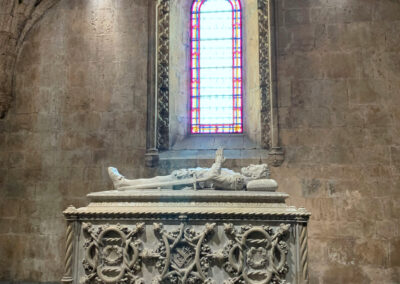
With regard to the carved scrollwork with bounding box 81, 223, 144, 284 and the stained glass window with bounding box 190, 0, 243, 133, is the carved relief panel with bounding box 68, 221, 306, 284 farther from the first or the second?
the stained glass window with bounding box 190, 0, 243, 133

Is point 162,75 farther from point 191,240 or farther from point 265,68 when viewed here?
point 191,240

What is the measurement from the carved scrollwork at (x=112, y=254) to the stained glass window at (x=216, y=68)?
3352 mm

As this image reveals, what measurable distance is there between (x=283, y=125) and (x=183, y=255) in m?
3.14

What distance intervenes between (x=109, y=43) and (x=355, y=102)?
419 cm

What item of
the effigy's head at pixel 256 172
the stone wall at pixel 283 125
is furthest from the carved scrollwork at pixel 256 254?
the stone wall at pixel 283 125

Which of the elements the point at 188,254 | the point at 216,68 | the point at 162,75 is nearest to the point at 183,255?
the point at 188,254

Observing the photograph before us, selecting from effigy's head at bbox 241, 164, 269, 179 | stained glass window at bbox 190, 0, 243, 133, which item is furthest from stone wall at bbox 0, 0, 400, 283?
effigy's head at bbox 241, 164, 269, 179

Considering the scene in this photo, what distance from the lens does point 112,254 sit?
11.0ft

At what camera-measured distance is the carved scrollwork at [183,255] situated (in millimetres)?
3211

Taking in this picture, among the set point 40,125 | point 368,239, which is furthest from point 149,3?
point 368,239

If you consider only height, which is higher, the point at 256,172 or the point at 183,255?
the point at 256,172

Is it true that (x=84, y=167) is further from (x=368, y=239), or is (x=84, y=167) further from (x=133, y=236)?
(x=368, y=239)

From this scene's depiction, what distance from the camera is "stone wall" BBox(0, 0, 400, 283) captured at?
17.7ft

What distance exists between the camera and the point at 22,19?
6.32 m
